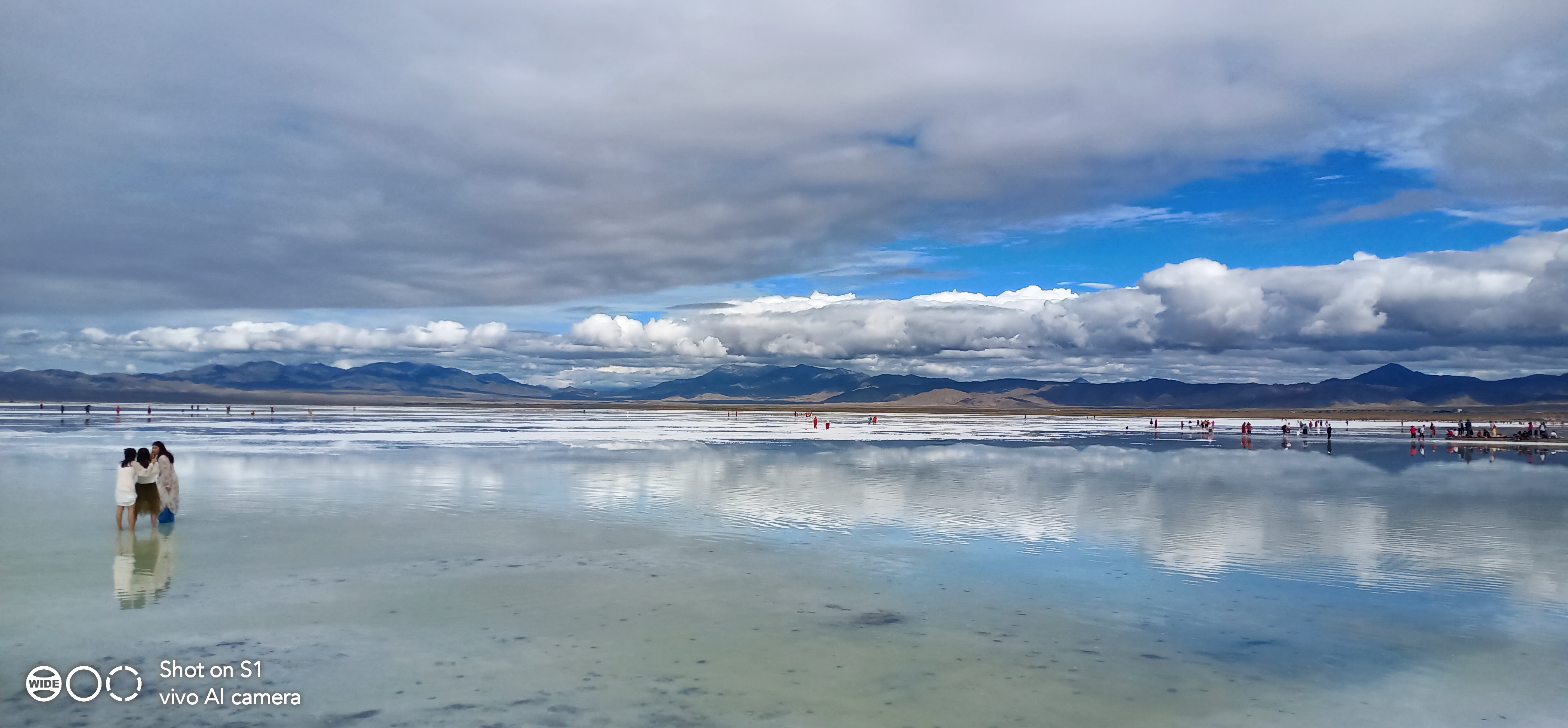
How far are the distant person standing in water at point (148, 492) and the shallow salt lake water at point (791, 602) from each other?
20.3 inches

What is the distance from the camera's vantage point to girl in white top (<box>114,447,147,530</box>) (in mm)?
16344

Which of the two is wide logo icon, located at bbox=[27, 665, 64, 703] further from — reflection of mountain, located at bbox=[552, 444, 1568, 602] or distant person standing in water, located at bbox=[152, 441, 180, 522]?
reflection of mountain, located at bbox=[552, 444, 1568, 602]

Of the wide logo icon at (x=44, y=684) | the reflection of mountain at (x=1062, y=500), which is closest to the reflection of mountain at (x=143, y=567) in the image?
the wide logo icon at (x=44, y=684)

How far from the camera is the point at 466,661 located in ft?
30.2

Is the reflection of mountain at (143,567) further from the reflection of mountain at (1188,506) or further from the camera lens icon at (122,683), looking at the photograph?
the reflection of mountain at (1188,506)

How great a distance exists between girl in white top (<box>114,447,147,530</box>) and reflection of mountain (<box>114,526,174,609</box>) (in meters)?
0.30

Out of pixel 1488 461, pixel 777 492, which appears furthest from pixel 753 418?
pixel 777 492

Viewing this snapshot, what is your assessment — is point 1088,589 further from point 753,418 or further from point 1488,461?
point 753,418

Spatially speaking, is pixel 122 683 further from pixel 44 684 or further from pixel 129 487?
pixel 129 487

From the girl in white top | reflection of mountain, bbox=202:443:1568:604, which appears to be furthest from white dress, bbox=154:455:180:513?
reflection of mountain, bbox=202:443:1568:604

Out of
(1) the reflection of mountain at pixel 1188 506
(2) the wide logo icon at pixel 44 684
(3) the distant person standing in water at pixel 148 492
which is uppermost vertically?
(3) the distant person standing in water at pixel 148 492

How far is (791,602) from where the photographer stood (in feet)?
39.4

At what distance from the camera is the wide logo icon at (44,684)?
8125 mm

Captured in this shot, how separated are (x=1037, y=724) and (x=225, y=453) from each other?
1485 inches
